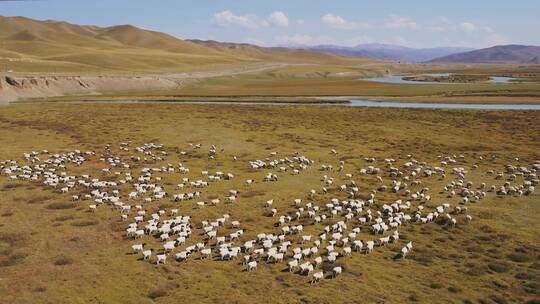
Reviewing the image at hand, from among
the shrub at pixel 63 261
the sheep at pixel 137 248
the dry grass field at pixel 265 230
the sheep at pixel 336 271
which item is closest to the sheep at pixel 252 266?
the dry grass field at pixel 265 230

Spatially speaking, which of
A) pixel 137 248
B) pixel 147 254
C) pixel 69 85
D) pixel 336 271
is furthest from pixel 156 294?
pixel 69 85

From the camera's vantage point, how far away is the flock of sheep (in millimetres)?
21484

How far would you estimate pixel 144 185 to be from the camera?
30.8m

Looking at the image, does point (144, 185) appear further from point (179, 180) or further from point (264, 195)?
point (264, 195)

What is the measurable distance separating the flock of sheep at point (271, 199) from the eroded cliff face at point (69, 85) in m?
59.6

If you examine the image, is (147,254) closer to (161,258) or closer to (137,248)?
→ (161,258)

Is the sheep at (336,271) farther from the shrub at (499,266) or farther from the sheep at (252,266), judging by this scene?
the shrub at (499,266)

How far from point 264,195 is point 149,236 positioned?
923 centimetres

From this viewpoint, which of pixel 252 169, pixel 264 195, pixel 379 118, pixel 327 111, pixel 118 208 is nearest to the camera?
pixel 118 208

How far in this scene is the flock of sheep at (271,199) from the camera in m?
21.5

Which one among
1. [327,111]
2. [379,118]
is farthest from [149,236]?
[327,111]

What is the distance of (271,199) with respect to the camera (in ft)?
95.7

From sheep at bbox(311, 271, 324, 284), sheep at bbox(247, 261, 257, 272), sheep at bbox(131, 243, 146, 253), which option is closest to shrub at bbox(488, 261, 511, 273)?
sheep at bbox(311, 271, 324, 284)

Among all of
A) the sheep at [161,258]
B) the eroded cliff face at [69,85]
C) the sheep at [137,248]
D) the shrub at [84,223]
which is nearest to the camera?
the sheep at [161,258]
